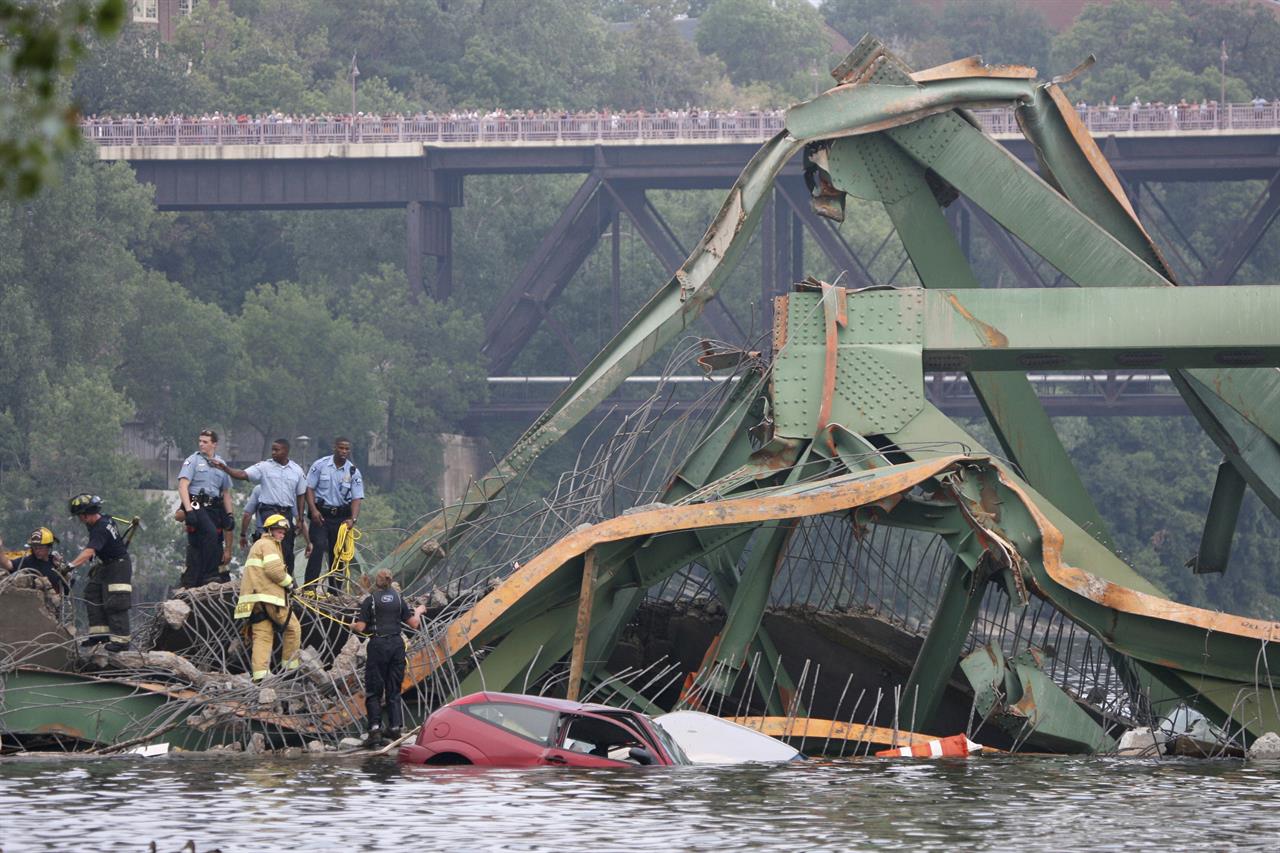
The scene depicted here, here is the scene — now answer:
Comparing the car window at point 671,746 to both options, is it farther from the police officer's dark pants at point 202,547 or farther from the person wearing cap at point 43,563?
the person wearing cap at point 43,563

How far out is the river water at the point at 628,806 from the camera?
12945 mm

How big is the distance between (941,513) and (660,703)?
4088 millimetres

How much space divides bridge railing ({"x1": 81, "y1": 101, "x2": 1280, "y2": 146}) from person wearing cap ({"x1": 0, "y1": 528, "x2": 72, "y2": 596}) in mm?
54521

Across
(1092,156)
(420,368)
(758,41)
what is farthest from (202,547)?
(758,41)

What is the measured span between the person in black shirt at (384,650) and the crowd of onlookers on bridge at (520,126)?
186 feet

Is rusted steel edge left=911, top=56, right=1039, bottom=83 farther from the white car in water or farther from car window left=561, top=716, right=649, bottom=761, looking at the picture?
car window left=561, top=716, right=649, bottom=761

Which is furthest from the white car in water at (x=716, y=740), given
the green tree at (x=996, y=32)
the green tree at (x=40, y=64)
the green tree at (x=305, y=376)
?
the green tree at (x=996, y=32)

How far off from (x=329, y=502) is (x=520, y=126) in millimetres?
56144

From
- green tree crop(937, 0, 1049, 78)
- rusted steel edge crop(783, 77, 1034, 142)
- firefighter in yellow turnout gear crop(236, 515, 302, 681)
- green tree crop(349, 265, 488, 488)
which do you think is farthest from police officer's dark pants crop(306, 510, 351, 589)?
green tree crop(937, 0, 1049, 78)

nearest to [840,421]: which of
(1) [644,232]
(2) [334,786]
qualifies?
(2) [334,786]

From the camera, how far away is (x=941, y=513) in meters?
18.7

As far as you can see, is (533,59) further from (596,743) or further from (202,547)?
(596,743)

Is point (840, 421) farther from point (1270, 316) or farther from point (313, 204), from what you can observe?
point (313, 204)

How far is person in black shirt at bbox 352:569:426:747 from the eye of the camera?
17875 millimetres
